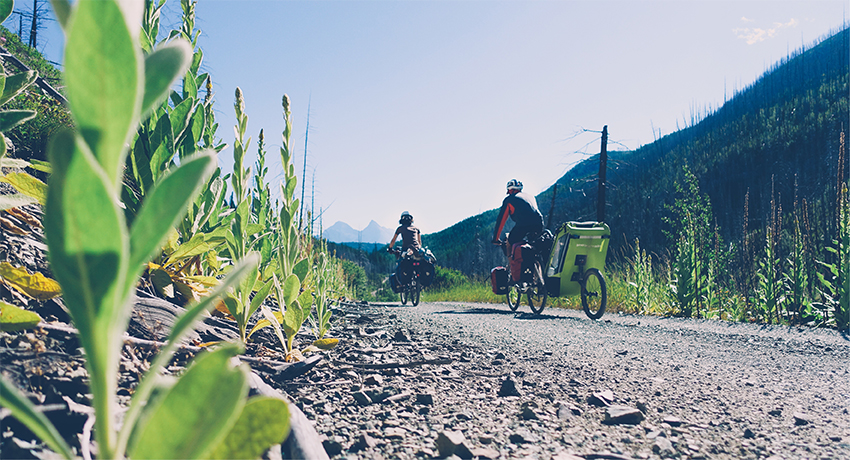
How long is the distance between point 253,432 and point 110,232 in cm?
24

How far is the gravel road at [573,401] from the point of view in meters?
0.98

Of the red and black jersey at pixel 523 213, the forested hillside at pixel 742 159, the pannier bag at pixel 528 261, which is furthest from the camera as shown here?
the forested hillside at pixel 742 159

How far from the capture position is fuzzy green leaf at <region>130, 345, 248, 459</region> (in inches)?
14.3

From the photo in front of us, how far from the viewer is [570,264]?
218 inches

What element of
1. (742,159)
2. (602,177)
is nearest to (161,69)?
(602,177)

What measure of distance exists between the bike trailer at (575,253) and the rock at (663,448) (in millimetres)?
4490

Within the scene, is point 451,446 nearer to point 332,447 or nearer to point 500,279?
point 332,447

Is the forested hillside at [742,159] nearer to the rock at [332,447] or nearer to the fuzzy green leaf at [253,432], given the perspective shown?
the rock at [332,447]

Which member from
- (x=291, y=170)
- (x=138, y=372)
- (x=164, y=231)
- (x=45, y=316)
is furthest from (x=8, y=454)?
(x=291, y=170)

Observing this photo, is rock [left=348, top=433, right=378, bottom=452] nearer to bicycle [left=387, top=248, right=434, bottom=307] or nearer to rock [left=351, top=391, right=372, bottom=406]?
rock [left=351, top=391, right=372, bottom=406]

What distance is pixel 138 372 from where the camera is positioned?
90cm

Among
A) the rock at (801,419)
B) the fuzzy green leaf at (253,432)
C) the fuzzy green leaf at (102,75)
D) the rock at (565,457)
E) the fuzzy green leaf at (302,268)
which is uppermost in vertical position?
the fuzzy green leaf at (102,75)

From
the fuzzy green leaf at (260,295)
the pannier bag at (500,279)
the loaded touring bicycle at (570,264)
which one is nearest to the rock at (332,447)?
the fuzzy green leaf at (260,295)

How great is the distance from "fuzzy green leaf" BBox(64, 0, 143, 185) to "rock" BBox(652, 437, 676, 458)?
1148 mm
